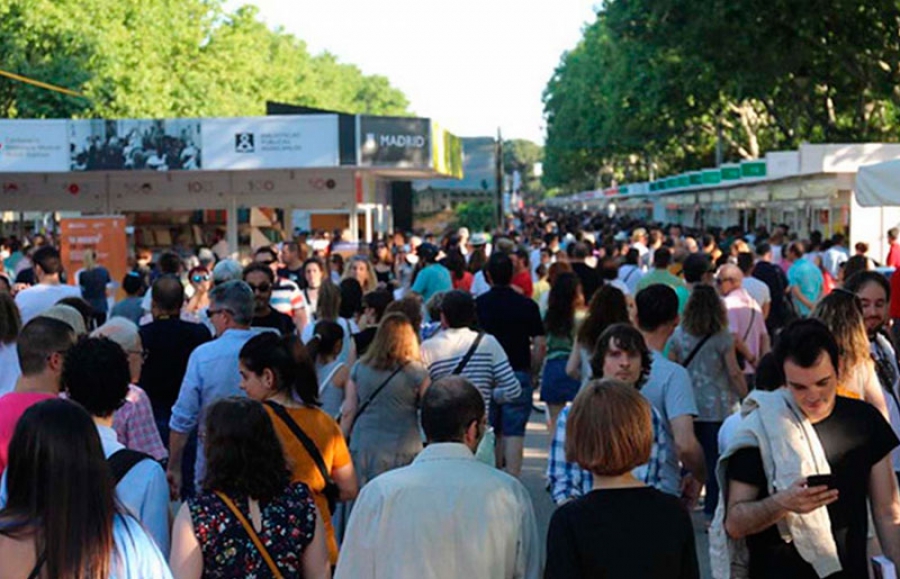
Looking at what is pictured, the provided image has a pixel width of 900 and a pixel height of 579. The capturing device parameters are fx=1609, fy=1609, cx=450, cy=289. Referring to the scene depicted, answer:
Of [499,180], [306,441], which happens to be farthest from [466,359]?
[499,180]

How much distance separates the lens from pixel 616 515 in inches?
164

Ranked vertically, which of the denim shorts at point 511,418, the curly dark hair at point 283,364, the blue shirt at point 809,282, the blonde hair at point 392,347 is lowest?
the denim shorts at point 511,418

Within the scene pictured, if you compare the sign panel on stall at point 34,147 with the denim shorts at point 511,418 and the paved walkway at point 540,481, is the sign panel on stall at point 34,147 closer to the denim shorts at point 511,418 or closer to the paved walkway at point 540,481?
the paved walkway at point 540,481

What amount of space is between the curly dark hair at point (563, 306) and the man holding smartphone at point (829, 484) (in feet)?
20.0

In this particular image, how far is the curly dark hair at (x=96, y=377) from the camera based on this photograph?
17.2ft

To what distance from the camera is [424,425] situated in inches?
188

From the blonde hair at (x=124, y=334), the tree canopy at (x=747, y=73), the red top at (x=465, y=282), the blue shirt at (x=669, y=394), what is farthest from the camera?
the tree canopy at (x=747, y=73)

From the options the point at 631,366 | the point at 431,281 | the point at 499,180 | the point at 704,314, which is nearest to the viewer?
the point at 631,366

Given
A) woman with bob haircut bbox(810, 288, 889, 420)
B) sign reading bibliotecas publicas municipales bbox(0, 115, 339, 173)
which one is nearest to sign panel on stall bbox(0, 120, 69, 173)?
sign reading bibliotecas publicas municipales bbox(0, 115, 339, 173)

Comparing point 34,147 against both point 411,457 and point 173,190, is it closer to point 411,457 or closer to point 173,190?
point 173,190

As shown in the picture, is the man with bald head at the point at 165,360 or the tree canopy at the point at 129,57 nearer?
the man with bald head at the point at 165,360

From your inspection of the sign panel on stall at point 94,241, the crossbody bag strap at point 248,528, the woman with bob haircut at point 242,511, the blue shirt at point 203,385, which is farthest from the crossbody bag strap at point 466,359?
the sign panel on stall at point 94,241

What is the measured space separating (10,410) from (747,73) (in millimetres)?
24153

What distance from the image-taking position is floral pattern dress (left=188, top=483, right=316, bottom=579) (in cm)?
468
